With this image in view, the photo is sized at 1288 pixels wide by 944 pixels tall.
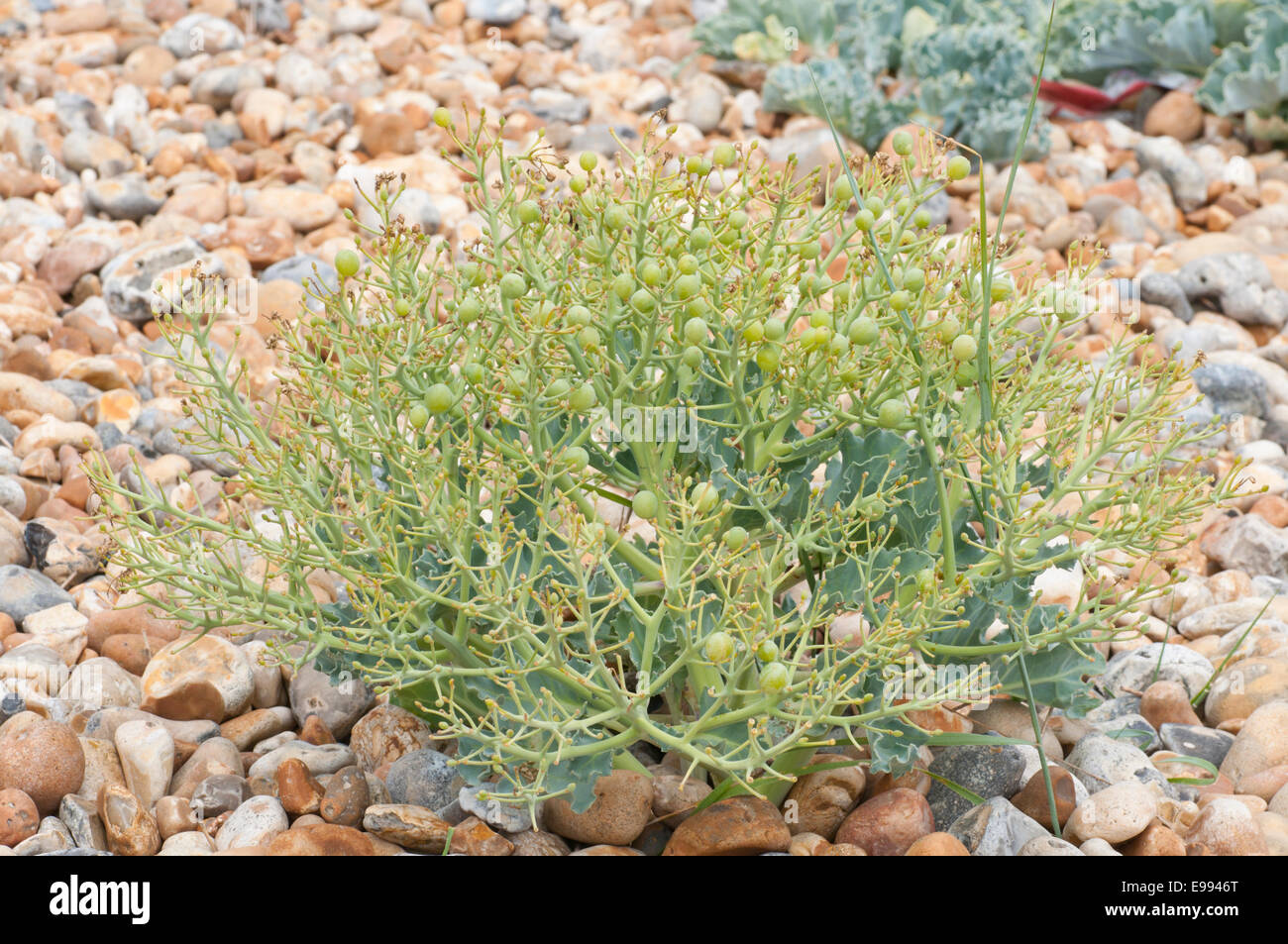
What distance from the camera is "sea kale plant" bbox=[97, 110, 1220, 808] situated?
2312 millimetres

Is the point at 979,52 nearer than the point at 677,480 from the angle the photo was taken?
No

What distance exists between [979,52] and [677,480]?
5151 millimetres

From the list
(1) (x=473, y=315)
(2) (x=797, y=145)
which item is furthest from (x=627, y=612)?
(2) (x=797, y=145)

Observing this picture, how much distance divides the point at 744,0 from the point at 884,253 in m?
5.05

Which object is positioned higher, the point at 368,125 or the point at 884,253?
the point at 884,253

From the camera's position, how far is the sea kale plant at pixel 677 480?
2.31 m

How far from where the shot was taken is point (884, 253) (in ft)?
8.48

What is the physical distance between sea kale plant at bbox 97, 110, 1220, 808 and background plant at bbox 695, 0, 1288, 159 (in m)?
4.11

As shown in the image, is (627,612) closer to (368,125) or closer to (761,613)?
(761,613)

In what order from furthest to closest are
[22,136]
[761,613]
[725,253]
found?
[22,136]
[725,253]
[761,613]

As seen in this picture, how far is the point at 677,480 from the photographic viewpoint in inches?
94.8

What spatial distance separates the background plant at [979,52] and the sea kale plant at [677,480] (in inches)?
162

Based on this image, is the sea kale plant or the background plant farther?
the background plant
